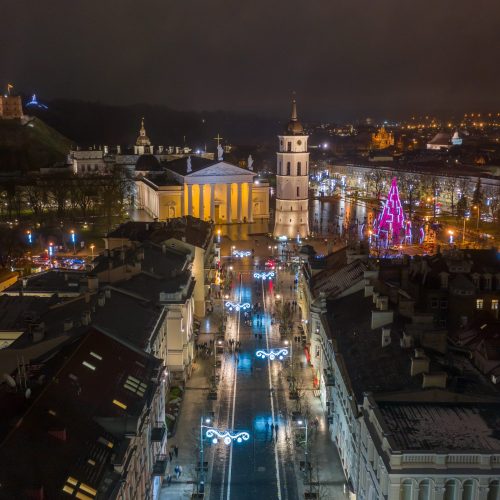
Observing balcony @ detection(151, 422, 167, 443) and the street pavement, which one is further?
the street pavement

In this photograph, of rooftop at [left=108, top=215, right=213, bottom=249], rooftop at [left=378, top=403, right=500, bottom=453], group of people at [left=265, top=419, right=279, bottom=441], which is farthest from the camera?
rooftop at [left=108, top=215, right=213, bottom=249]

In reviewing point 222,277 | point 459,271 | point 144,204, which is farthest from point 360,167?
point 459,271

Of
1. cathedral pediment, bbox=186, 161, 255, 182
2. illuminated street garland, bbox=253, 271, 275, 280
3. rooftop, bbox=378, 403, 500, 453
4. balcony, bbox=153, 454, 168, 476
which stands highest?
cathedral pediment, bbox=186, 161, 255, 182

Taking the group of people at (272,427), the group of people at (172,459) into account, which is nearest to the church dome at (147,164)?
the group of people at (272,427)

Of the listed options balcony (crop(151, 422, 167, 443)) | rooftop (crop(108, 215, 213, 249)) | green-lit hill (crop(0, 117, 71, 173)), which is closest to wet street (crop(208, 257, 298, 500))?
balcony (crop(151, 422, 167, 443))

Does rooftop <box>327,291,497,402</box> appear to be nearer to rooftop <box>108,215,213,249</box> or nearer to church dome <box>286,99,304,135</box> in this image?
rooftop <box>108,215,213,249</box>

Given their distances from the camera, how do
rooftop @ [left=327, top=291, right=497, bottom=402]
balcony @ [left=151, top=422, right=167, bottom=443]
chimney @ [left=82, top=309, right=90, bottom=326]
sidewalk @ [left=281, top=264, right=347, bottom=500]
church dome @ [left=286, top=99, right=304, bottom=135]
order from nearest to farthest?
1. rooftop @ [left=327, top=291, right=497, bottom=402]
2. balcony @ [left=151, top=422, right=167, bottom=443]
3. sidewalk @ [left=281, top=264, right=347, bottom=500]
4. chimney @ [left=82, top=309, right=90, bottom=326]
5. church dome @ [left=286, top=99, right=304, bottom=135]

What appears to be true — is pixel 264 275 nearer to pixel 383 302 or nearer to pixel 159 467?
pixel 383 302

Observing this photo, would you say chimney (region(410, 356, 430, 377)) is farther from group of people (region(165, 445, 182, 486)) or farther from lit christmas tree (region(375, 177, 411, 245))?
lit christmas tree (region(375, 177, 411, 245))

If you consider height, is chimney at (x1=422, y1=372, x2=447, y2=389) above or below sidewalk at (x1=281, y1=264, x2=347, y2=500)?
above
